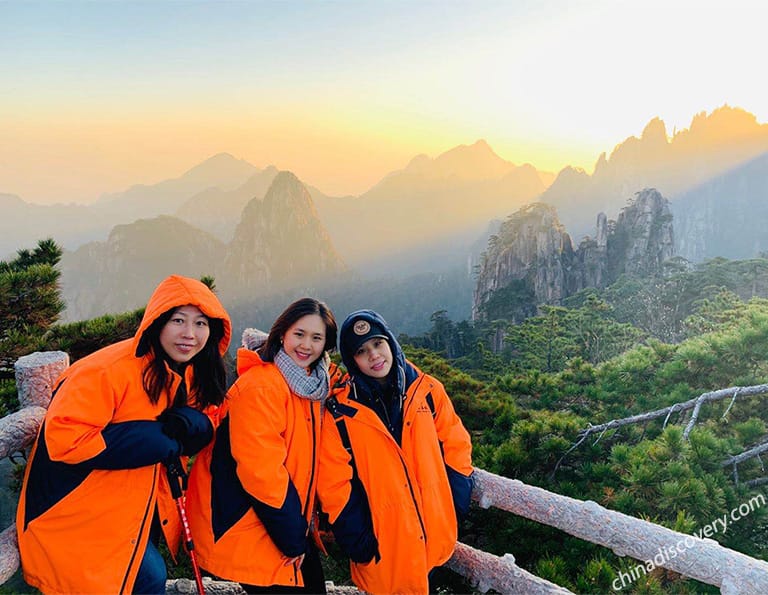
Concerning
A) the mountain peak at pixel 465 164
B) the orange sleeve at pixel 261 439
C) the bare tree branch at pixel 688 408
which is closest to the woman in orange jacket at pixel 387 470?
the orange sleeve at pixel 261 439

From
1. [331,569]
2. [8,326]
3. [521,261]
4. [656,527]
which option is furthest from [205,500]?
[521,261]

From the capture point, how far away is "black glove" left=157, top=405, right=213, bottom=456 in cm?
204

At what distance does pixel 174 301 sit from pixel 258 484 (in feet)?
2.77

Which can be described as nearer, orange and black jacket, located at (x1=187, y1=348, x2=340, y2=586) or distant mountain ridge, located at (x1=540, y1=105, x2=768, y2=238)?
orange and black jacket, located at (x1=187, y1=348, x2=340, y2=586)

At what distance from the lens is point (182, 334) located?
210 centimetres

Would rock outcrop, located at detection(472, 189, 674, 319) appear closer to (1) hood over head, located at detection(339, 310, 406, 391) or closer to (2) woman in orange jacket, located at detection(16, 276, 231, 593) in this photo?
(1) hood over head, located at detection(339, 310, 406, 391)

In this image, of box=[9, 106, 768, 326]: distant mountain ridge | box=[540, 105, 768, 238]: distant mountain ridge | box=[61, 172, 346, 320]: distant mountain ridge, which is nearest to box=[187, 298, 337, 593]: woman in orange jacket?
box=[9, 106, 768, 326]: distant mountain ridge

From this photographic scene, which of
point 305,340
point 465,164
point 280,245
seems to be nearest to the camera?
point 305,340

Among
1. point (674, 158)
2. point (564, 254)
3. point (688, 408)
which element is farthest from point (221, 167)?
point (688, 408)

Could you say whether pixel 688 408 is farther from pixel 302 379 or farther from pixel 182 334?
pixel 182 334

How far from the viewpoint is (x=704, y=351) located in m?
4.08

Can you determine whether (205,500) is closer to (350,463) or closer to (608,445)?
(350,463)

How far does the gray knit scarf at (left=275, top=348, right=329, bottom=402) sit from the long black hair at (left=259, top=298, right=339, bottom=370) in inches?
2.0

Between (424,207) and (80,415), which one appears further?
(424,207)
